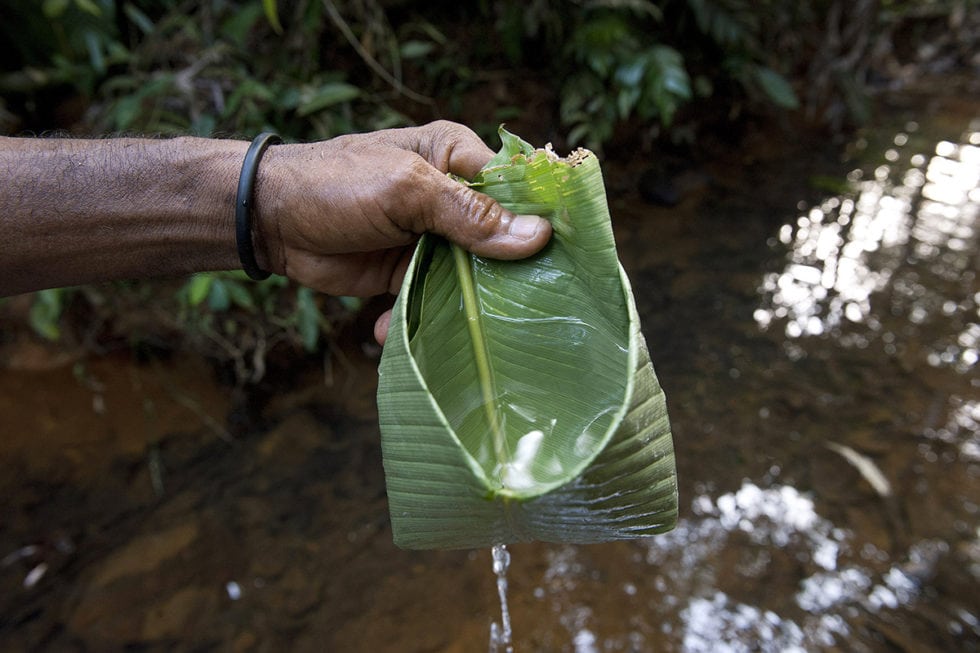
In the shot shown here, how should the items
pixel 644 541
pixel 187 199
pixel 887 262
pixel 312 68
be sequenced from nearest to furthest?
pixel 187 199 < pixel 644 541 < pixel 312 68 < pixel 887 262

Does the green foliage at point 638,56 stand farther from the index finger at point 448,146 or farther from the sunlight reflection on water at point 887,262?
the index finger at point 448,146

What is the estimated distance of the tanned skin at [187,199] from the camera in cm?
119

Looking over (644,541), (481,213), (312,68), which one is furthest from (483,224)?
(312,68)

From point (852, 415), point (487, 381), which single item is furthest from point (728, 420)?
point (487, 381)

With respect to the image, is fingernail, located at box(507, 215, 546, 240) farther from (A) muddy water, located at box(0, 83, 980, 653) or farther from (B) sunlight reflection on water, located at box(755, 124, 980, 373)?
(B) sunlight reflection on water, located at box(755, 124, 980, 373)

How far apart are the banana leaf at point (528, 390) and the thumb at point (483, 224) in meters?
0.02

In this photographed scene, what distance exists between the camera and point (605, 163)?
3.47 metres

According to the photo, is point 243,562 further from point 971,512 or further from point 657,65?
point 657,65

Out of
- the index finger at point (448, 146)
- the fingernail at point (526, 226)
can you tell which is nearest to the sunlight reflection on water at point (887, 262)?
A: the index finger at point (448, 146)

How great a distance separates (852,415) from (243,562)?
211 cm

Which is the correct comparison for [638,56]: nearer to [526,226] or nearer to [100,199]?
[526,226]

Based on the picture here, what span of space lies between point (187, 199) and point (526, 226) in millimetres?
695

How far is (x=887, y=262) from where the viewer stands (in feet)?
9.82

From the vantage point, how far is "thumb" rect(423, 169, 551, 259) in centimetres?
101
